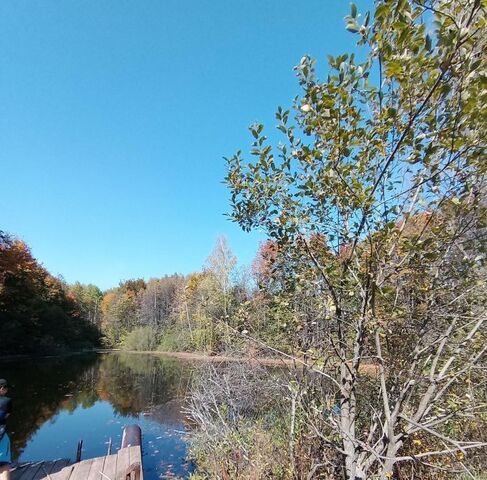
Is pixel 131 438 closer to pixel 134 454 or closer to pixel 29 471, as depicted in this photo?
pixel 134 454

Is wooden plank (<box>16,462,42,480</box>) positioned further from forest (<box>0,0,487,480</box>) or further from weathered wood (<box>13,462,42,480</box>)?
forest (<box>0,0,487,480</box>)

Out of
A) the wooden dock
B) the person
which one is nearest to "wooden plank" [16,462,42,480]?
the wooden dock

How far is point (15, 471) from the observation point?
5918 mm

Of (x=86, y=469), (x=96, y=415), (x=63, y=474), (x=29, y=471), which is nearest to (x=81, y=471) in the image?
(x=86, y=469)

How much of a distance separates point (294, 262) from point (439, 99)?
5.04ft

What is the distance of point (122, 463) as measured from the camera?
576 centimetres

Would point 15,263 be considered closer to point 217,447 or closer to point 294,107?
point 217,447

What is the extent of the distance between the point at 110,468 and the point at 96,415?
1138 centimetres

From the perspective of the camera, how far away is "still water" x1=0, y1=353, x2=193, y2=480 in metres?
10.5

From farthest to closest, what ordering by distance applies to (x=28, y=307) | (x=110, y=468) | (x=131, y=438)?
(x=28, y=307)
(x=131, y=438)
(x=110, y=468)

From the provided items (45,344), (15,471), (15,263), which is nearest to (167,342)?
(45,344)

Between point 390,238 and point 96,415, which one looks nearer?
point 390,238

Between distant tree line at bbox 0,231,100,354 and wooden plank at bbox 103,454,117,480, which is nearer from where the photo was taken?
wooden plank at bbox 103,454,117,480

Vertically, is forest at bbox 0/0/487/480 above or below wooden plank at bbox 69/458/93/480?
above
